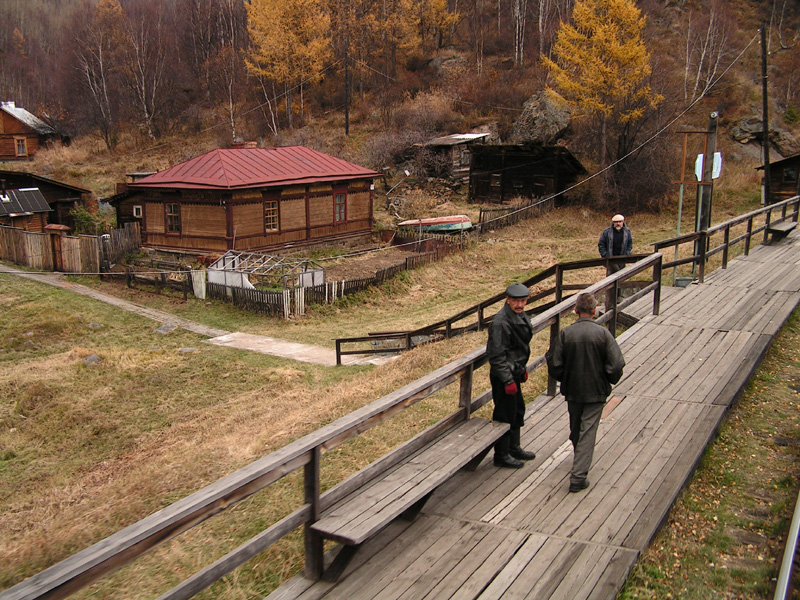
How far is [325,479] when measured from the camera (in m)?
6.79

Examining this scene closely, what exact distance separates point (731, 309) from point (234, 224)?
21.2 meters

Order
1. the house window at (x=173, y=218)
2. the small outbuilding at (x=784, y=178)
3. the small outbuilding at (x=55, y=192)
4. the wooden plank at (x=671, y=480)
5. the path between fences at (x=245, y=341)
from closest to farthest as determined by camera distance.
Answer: the wooden plank at (x=671, y=480) → the path between fences at (x=245, y=341) → the house window at (x=173, y=218) → the small outbuilding at (x=784, y=178) → the small outbuilding at (x=55, y=192)

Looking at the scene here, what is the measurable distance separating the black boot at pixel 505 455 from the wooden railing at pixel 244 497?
40 cm

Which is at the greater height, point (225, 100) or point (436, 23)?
point (436, 23)

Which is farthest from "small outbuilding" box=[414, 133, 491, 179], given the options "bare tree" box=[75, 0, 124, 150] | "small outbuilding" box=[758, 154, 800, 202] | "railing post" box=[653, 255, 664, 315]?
"railing post" box=[653, 255, 664, 315]

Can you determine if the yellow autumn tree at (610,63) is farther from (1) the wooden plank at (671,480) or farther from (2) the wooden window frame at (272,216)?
(1) the wooden plank at (671,480)

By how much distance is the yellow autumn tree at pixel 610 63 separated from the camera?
3316 centimetres

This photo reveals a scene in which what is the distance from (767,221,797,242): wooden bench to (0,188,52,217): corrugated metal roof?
3190 cm

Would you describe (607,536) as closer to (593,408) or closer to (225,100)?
(593,408)

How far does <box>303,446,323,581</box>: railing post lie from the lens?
14.0ft

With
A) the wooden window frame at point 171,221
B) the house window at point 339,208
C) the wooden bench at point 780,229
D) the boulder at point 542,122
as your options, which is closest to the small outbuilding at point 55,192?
the wooden window frame at point 171,221

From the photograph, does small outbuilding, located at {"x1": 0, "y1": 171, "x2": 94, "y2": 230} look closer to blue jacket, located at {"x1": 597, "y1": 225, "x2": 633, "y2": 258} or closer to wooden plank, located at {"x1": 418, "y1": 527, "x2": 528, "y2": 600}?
blue jacket, located at {"x1": 597, "y1": 225, "x2": 633, "y2": 258}

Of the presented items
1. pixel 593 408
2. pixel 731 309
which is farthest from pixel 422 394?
pixel 731 309

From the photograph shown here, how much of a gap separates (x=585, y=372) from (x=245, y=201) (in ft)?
80.7
